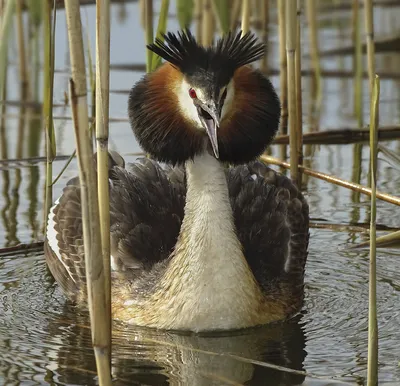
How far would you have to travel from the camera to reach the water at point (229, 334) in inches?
213

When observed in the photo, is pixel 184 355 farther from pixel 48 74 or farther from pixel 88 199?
pixel 48 74

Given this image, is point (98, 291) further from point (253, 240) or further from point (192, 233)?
point (253, 240)

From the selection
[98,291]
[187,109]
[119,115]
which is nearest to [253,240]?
[187,109]

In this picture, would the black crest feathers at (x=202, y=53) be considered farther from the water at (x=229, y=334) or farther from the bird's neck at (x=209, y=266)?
the water at (x=229, y=334)

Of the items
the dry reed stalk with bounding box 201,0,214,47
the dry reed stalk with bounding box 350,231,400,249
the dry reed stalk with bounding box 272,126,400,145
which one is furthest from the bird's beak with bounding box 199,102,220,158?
the dry reed stalk with bounding box 201,0,214,47

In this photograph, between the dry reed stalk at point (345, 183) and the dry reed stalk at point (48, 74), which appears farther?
the dry reed stalk at point (345, 183)

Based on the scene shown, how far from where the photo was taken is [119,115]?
1098 cm

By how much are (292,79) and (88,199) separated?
3272mm

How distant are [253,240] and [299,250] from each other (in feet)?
0.94

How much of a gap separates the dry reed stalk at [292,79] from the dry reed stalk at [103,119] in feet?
8.98

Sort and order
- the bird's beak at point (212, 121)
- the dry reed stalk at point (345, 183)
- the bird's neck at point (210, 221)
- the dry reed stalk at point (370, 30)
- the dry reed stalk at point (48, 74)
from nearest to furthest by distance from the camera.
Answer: the bird's beak at point (212, 121) → the bird's neck at point (210, 221) → the dry reed stalk at point (48, 74) → the dry reed stalk at point (370, 30) → the dry reed stalk at point (345, 183)

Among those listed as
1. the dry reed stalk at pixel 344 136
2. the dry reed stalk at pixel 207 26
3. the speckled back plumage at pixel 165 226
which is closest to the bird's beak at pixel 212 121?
the speckled back plumage at pixel 165 226

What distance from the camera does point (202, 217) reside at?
19.9 feet

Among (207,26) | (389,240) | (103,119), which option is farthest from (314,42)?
(103,119)
